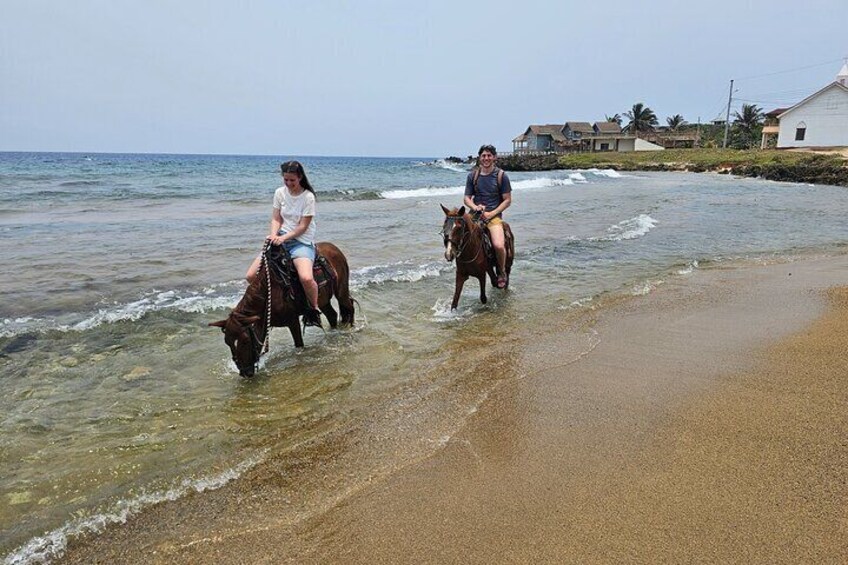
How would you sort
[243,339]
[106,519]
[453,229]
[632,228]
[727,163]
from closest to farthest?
A: [106,519] < [243,339] < [453,229] < [632,228] < [727,163]

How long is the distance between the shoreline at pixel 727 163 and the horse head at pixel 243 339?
46.2m

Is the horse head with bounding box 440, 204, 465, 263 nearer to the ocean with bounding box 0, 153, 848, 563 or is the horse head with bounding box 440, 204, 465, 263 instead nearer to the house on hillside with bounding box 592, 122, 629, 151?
the ocean with bounding box 0, 153, 848, 563

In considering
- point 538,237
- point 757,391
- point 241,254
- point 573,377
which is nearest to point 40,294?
point 241,254

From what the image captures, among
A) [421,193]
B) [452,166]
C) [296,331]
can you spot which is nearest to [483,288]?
[296,331]

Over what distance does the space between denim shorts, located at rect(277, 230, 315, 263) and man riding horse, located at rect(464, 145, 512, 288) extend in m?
3.18

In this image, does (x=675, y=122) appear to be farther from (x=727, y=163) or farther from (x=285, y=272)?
(x=285, y=272)

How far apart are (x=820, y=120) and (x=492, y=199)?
7109 cm

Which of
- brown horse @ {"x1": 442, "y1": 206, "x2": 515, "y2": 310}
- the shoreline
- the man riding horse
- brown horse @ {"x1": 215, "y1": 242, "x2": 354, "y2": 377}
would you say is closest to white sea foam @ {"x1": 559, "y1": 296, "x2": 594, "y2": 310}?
the man riding horse

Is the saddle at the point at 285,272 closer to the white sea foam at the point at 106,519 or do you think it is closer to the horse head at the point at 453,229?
the horse head at the point at 453,229

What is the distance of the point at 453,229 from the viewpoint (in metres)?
7.30

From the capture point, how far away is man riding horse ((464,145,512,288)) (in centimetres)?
854

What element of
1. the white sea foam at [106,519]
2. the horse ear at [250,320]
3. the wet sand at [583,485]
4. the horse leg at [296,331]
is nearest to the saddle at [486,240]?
the wet sand at [583,485]

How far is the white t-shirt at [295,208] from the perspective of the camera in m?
6.16

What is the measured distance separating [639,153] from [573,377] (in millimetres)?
84647
